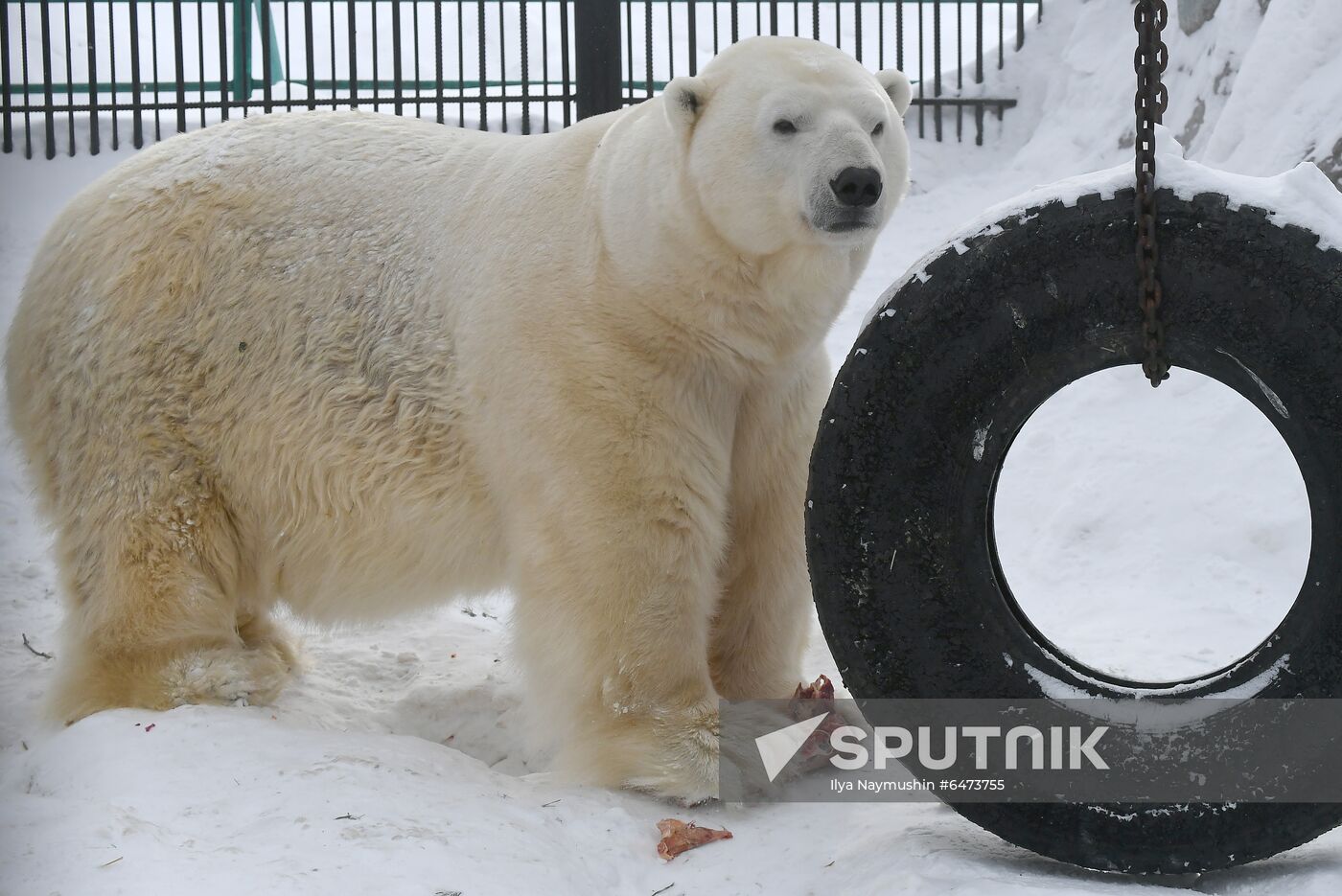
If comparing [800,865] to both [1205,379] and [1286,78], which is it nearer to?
[1205,379]

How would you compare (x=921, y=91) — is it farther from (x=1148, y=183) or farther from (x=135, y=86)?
(x=1148, y=183)

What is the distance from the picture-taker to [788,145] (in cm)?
305

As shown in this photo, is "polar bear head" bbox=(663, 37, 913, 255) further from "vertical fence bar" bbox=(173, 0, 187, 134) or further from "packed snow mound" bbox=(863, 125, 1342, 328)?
"vertical fence bar" bbox=(173, 0, 187, 134)

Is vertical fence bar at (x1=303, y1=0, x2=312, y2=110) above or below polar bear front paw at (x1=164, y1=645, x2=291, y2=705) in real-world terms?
above

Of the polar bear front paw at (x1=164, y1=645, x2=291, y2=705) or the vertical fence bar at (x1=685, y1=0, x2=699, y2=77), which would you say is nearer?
the polar bear front paw at (x1=164, y1=645, x2=291, y2=705)

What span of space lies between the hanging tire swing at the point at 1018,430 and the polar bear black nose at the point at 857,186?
377mm

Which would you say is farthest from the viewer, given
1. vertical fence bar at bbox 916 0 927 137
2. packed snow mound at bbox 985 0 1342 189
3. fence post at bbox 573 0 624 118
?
vertical fence bar at bbox 916 0 927 137

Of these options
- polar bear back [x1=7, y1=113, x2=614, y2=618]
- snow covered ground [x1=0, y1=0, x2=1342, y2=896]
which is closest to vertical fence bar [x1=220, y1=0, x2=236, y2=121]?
snow covered ground [x1=0, y1=0, x2=1342, y2=896]

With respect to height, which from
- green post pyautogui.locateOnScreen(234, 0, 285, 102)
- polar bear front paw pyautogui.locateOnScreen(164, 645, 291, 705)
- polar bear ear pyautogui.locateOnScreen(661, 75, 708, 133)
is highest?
green post pyautogui.locateOnScreen(234, 0, 285, 102)

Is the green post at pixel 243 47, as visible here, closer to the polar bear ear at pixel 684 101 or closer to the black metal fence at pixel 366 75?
the black metal fence at pixel 366 75

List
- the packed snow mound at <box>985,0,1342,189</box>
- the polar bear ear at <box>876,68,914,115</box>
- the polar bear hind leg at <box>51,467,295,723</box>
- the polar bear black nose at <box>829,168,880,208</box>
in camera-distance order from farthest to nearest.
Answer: the packed snow mound at <box>985,0,1342,189</box> < the polar bear hind leg at <box>51,467,295,723</box> < the polar bear ear at <box>876,68,914,115</box> < the polar bear black nose at <box>829,168,880,208</box>

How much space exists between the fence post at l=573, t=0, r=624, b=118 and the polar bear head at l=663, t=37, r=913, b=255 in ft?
14.4

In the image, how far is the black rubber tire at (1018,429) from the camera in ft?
7.95

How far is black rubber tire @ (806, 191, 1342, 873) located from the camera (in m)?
2.42
